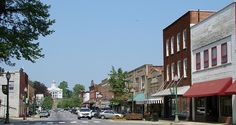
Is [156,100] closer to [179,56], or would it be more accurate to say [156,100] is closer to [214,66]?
[179,56]

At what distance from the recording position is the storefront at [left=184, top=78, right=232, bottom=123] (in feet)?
133

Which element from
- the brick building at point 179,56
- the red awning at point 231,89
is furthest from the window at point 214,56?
the brick building at point 179,56

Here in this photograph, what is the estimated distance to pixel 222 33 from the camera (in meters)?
41.9

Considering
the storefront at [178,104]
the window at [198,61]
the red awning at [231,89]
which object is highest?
the window at [198,61]

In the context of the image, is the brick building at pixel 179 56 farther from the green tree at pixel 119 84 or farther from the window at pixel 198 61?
the green tree at pixel 119 84

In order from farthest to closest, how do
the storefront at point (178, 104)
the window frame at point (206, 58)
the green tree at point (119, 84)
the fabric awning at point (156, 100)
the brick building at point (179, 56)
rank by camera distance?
the green tree at point (119, 84) < the fabric awning at point (156, 100) < the storefront at point (178, 104) < the brick building at point (179, 56) < the window frame at point (206, 58)

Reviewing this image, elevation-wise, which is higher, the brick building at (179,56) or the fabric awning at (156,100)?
the brick building at (179,56)

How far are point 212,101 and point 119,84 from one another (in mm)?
42861

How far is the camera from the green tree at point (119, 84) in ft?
285

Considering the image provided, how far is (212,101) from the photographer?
4591cm

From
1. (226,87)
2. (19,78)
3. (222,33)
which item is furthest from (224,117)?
(19,78)

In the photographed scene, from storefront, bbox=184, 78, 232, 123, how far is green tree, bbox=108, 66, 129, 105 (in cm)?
3743

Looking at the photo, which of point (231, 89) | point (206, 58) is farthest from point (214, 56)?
point (231, 89)

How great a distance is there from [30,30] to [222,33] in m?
16.8
